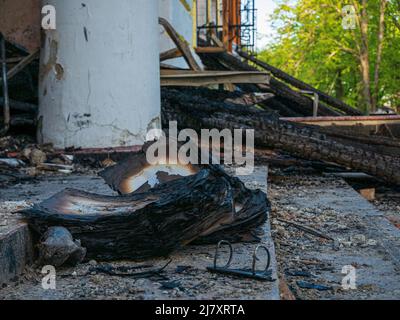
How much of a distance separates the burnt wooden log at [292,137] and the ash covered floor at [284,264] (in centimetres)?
98

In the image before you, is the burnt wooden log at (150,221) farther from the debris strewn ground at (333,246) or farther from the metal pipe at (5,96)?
the metal pipe at (5,96)

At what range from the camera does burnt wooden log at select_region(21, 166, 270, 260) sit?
10.7 ft

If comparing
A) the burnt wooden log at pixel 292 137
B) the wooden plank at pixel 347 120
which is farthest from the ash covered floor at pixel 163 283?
the wooden plank at pixel 347 120

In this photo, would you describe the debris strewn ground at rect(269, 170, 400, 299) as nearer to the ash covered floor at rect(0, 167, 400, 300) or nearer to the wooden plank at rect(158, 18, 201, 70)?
the ash covered floor at rect(0, 167, 400, 300)

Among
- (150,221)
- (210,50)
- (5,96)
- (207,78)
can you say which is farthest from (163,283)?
(210,50)

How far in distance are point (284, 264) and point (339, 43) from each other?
18.6 metres

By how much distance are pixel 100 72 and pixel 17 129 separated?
144cm

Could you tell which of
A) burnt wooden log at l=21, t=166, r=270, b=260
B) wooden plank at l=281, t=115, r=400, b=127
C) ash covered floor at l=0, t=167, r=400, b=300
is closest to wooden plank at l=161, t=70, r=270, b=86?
wooden plank at l=281, t=115, r=400, b=127

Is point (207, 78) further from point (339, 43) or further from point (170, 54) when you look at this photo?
point (339, 43)

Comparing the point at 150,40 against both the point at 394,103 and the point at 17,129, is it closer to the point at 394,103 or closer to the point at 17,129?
Result: the point at 17,129

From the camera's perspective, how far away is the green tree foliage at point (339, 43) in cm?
2064

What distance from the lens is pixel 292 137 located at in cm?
707
